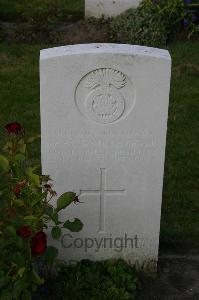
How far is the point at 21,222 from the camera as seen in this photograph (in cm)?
354

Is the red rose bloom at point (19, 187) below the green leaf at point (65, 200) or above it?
above

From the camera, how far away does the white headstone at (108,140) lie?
142 inches

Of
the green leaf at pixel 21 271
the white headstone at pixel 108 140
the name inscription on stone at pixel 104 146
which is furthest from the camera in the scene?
the name inscription on stone at pixel 104 146

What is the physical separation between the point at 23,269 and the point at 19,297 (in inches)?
10.4

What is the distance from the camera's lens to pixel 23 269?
335 centimetres

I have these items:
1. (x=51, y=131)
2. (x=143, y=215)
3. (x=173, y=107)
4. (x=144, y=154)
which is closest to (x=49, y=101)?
(x=51, y=131)

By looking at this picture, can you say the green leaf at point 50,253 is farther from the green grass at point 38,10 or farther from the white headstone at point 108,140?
the green grass at point 38,10

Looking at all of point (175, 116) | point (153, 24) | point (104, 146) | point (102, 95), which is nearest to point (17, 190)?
point (104, 146)

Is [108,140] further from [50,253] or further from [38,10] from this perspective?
[38,10]

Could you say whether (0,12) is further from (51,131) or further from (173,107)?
(51,131)

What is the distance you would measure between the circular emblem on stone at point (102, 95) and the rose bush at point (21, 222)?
1.32 feet

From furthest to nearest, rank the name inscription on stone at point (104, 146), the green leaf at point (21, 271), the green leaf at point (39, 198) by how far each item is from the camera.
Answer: the name inscription on stone at point (104, 146) → the green leaf at point (39, 198) → the green leaf at point (21, 271)

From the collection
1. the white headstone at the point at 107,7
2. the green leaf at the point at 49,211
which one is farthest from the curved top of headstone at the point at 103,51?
the white headstone at the point at 107,7

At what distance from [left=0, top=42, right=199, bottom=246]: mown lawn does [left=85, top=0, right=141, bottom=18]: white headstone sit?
0.93 meters
